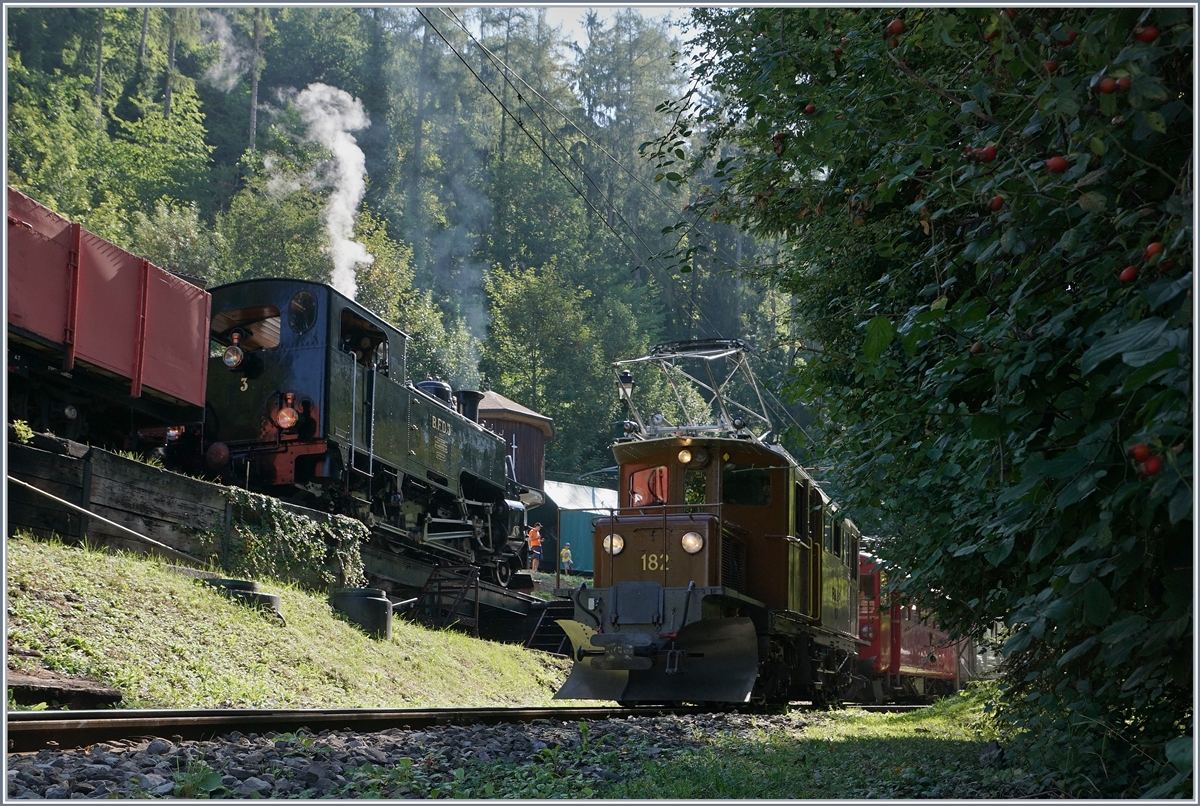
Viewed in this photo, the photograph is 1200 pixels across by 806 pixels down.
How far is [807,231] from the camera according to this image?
8.83 m

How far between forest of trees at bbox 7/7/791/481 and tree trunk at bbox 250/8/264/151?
21cm

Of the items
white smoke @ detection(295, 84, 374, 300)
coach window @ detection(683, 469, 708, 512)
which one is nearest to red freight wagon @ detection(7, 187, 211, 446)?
coach window @ detection(683, 469, 708, 512)

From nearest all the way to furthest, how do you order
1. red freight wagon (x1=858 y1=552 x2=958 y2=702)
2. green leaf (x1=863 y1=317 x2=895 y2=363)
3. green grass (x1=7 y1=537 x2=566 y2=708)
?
green leaf (x1=863 y1=317 x2=895 y2=363)
green grass (x1=7 y1=537 x2=566 y2=708)
red freight wagon (x1=858 y1=552 x2=958 y2=702)

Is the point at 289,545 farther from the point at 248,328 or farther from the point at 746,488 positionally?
the point at 746,488

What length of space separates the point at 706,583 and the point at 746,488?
172cm

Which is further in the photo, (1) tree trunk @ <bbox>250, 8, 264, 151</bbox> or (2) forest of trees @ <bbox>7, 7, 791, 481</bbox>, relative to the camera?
(1) tree trunk @ <bbox>250, 8, 264, 151</bbox>

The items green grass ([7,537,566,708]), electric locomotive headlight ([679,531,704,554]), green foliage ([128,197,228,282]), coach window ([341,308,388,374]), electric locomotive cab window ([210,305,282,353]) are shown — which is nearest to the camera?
green grass ([7,537,566,708])

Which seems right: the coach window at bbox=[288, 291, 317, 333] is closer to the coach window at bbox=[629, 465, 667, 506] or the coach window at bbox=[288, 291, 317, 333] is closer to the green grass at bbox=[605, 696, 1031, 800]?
the coach window at bbox=[629, 465, 667, 506]

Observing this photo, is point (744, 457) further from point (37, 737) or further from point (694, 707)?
point (37, 737)

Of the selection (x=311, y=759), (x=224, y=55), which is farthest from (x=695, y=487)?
(x=224, y=55)

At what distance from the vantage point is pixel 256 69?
5016cm

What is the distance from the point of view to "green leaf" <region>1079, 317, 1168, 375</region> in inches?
102

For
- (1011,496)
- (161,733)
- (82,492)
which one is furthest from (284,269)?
(1011,496)

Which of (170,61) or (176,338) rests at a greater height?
(170,61)
